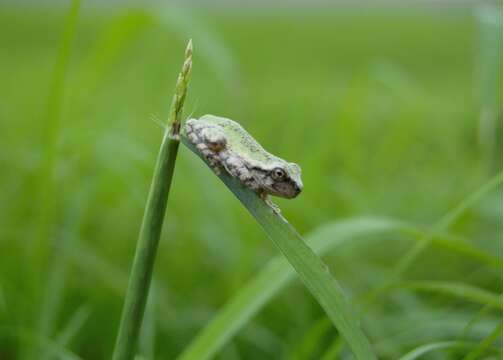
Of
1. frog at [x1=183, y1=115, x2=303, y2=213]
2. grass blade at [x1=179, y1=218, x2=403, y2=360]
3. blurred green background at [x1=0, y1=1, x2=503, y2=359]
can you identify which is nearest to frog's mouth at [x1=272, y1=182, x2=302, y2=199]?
frog at [x1=183, y1=115, x2=303, y2=213]

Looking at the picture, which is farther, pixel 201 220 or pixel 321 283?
pixel 201 220

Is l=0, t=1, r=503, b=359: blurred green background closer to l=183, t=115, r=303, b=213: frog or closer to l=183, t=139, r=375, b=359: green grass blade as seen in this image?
l=183, t=115, r=303, b=213: frog

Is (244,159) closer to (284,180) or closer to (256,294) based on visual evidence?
(284,180)

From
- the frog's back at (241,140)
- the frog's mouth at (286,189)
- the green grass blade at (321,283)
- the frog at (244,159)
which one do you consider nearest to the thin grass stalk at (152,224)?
the green grass blade at (321,283)

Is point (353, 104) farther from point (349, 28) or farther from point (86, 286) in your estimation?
point (349, 28)

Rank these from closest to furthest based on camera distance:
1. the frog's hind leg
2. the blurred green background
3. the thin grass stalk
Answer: the thin grass stalk → the frog's hind leg → the blurred green background

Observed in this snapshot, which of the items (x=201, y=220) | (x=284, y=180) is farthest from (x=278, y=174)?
(x=201, y=220)

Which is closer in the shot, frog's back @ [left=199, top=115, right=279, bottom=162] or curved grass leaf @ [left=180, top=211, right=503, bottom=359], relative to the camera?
curved grass leaf @ [left=180, top=211, right=503, bottom=359]
